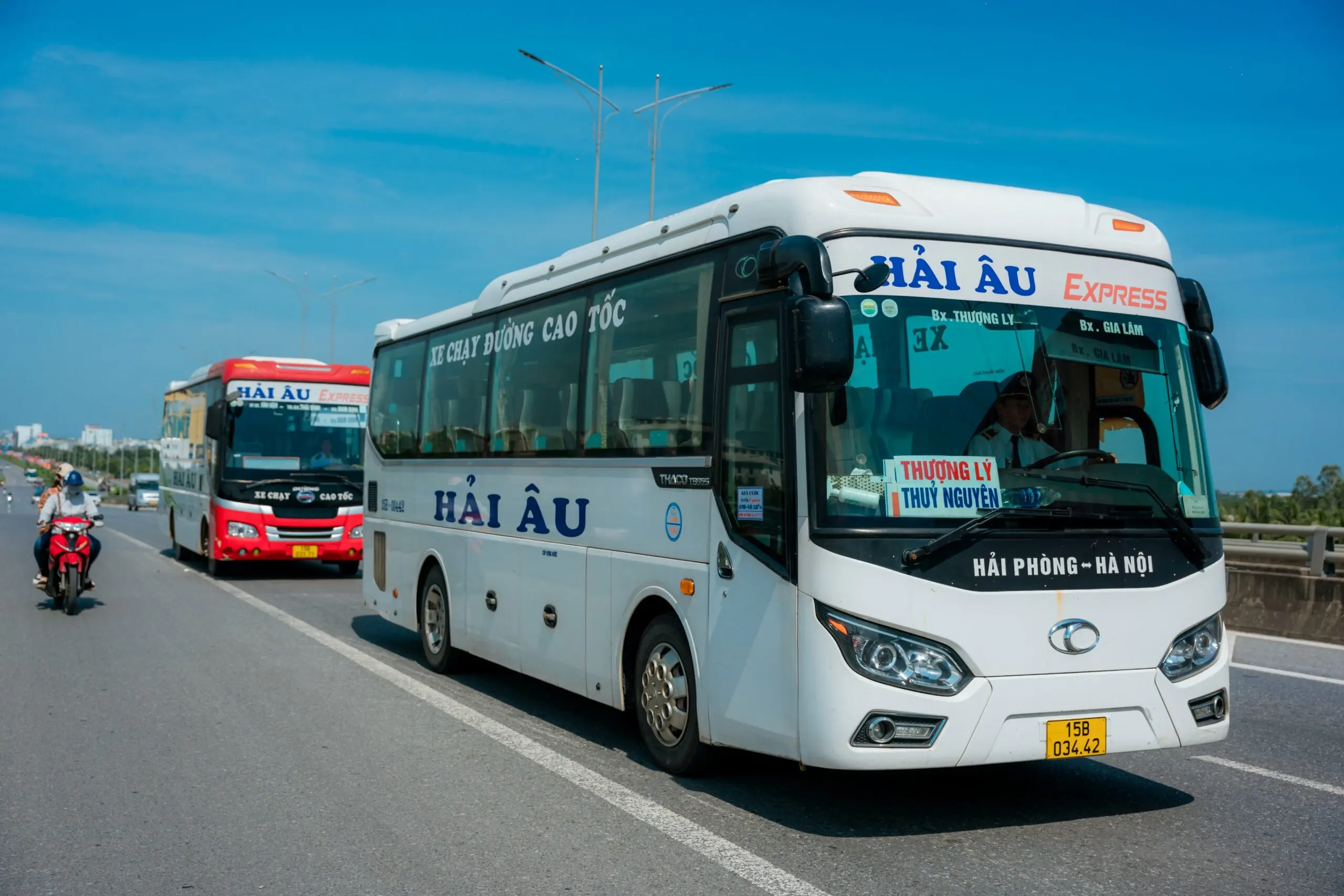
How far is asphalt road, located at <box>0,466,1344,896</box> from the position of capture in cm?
525

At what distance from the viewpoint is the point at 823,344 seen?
549 centimetres

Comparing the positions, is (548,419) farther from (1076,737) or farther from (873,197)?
(1076,737)

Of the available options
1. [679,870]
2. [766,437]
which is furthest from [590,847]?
[766,437]

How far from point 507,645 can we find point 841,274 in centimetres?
445

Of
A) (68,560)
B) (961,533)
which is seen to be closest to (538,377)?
(961,533)

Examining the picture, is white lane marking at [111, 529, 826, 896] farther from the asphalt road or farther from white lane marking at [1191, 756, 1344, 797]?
white lane marking at [1191, 756, 1344, 797]

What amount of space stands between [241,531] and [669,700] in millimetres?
13350

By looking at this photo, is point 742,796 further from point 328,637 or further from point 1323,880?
point 328,637

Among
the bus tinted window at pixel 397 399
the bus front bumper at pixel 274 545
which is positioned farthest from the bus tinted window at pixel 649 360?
the bus front bumper at pixel 274 545

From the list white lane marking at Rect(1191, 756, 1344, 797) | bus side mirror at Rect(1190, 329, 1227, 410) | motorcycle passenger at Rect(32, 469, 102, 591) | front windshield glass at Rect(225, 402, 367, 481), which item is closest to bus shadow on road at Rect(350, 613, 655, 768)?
white lane marking at Rect(1191, 756, 1344, 797)

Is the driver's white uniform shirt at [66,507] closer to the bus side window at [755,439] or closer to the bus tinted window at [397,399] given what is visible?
the bus tinted window at [397,399]

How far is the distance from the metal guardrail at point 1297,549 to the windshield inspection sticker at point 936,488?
8.87 meters

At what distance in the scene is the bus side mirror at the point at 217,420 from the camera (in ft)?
62.0

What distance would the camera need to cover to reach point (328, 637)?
12789 mm
